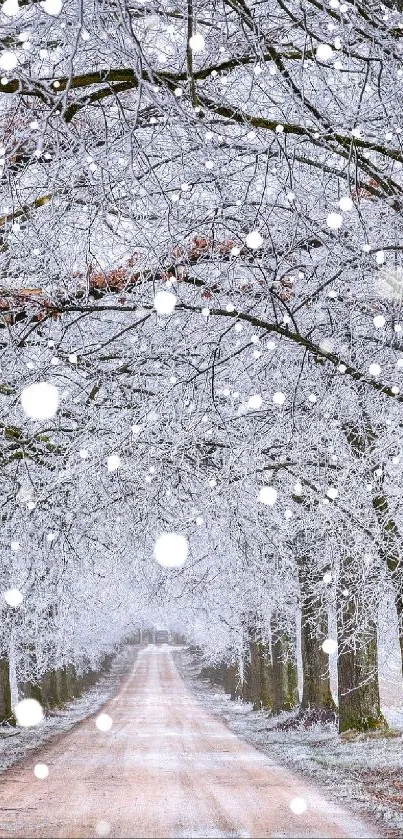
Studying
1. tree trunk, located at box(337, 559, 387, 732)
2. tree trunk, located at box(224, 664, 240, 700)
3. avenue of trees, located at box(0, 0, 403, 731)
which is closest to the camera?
avenue of trees, located at box(0, 0, 403, 731)

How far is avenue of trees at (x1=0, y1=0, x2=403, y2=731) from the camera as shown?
6.17 meters

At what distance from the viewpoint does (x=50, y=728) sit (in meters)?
27.2

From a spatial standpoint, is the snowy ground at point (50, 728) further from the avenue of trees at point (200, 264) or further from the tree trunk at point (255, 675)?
the avenue of trees at point (200, 264)

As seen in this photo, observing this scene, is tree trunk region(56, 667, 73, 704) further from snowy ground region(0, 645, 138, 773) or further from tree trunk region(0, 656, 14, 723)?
tree trunk region(0, 656, 14, 723)

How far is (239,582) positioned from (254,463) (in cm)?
839

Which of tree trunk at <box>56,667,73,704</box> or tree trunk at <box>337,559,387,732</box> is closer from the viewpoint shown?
tree trunk at <box>337,559,387,732</box>

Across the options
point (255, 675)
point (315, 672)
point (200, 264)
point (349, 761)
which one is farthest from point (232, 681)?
point (200, 264)

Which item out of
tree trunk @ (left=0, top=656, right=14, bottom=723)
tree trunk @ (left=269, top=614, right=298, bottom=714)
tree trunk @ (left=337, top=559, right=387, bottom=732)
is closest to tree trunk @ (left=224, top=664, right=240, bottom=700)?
tree trunk @ (left=269, top=614, right=298, bottom=714)

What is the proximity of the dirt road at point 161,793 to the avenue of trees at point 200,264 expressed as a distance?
2.70 metres

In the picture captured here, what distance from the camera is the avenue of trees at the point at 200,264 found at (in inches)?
243

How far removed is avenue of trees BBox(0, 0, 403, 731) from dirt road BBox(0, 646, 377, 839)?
2699mm

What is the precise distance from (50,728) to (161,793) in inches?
609

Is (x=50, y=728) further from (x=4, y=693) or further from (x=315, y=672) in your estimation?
(x=315, y=672)

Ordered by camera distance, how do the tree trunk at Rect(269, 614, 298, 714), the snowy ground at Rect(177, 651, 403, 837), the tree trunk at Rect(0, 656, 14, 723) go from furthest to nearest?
the tree trunk at Rect(269, 614, 298, 714)
the tree trunk at Rect(0, 656, 14, 723)
the snowy ground at Rect(177, 651, 403, 837)
